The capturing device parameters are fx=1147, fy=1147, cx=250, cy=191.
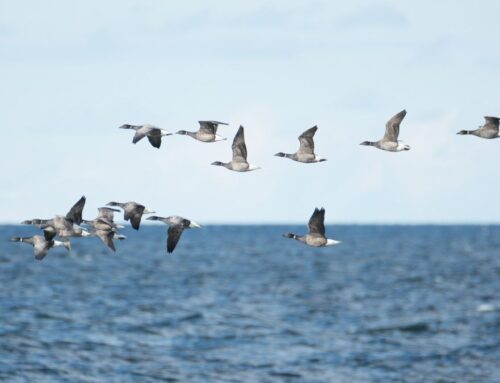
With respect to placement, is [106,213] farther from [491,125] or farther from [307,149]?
→ [491,125]

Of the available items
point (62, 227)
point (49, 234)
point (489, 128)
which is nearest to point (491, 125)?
point (489, 128)

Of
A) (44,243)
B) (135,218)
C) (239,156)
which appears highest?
(239,156)

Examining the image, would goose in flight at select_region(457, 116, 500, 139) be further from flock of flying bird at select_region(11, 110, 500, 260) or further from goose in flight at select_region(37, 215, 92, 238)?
goose in flight at select_region(37, 215, 92, 238)

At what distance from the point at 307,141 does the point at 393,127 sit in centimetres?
254

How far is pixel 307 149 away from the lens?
3341cm

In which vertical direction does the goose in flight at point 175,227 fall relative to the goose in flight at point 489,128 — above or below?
below

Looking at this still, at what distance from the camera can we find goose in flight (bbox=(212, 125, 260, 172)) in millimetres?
33344

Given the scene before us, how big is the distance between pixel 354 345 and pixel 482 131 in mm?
56570

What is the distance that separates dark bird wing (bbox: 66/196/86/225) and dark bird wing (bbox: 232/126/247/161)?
235 inches

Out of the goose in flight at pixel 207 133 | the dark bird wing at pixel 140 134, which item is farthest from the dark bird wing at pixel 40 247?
the goose in flight at pixel 207 133

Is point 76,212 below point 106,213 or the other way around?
Answer: below

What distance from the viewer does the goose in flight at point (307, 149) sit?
33156 mm

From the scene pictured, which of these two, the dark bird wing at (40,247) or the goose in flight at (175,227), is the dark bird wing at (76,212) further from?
the goose in flight at (175,227)

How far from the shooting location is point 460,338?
291 feet
